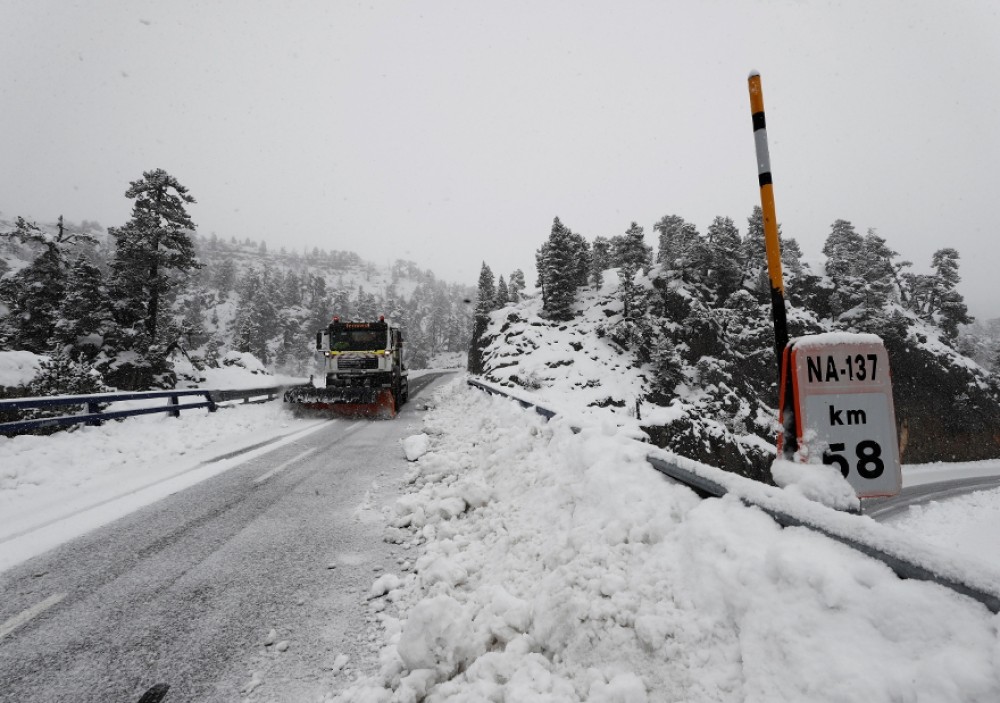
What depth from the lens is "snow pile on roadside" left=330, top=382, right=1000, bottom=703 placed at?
1.50 metres

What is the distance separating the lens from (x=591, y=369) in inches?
1932

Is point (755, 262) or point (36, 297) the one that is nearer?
point (36, 297)

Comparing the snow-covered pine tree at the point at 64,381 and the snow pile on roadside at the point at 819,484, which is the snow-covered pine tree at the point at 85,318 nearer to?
the snow-covered pine tree at the point at 64,381

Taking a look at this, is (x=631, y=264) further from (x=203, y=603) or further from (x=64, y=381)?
(x=203, y=603)

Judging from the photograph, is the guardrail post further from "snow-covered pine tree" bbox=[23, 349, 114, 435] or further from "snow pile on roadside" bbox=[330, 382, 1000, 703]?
"snow pile on roadside" bbox=[330, 382, 1000, 703]

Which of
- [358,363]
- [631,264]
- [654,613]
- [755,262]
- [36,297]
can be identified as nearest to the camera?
[654,613]

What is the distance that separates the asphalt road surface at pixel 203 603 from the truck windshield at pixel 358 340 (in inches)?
437

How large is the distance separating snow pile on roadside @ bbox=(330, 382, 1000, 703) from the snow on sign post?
2.83 feet

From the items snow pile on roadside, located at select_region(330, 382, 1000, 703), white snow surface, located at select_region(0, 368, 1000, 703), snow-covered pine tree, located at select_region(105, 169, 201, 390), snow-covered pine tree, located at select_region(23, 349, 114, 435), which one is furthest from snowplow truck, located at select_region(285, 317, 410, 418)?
snow-covered pine tree, located at select_region(105, 169, 201, 390)

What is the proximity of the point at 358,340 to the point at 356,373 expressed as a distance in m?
1.32

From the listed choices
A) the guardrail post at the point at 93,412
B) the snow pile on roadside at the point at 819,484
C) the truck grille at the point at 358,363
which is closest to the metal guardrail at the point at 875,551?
the snow pile on roadside at the point at 819,484

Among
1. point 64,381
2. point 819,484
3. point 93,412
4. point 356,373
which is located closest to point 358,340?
point 356,373

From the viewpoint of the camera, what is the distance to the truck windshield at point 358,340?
16.6 m

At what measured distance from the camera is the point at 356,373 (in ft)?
53.5
